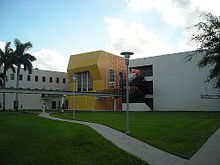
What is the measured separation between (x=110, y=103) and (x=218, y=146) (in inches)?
1899

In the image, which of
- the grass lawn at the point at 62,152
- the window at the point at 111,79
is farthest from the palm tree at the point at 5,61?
the grass lawn at the point at 62,152

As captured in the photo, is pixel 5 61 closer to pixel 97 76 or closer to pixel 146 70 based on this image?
pixel 97 76

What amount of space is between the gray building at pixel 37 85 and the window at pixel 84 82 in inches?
345

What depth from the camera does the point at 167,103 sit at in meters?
49.7

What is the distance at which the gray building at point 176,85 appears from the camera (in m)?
45.0

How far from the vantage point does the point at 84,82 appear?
61.4 metres

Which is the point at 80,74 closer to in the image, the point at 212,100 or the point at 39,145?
the point at 212,100

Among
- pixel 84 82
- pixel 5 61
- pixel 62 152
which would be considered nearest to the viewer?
pixel 62 152

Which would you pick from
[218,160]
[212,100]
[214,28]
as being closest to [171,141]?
[218,160]

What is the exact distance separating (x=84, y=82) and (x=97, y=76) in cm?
598

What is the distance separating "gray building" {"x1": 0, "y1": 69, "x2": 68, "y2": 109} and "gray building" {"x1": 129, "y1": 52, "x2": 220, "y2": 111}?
2559 cm

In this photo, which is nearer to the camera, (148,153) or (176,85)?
(148,153)

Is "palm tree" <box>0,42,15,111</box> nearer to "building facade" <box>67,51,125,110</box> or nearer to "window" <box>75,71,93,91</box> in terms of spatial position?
"building facade" <box>67,51,125,110</box>

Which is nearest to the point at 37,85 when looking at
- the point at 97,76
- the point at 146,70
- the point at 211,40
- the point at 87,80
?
the point at 87,80
